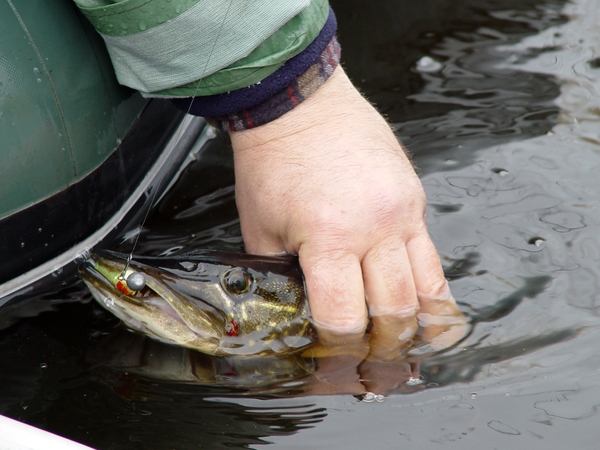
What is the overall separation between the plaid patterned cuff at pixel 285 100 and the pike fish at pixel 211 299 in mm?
430

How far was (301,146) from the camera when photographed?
2.10 m

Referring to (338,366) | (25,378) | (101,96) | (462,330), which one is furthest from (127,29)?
(462,330)

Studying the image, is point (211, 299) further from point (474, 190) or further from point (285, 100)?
point (474, 190)

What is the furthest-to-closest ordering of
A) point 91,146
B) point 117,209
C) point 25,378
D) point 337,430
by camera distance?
point 117,209 < point 91,146 < point 25,378 < point 337,430

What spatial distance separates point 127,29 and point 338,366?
118cm

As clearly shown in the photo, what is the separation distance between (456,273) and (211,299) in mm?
924

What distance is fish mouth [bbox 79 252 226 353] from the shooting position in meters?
1.95

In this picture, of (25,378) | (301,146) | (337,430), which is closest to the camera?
(337,430)

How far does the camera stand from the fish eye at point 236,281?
6.51 ft

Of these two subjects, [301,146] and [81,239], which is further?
[81,239]

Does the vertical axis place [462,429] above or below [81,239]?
below

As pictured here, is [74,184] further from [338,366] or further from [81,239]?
[338,366]

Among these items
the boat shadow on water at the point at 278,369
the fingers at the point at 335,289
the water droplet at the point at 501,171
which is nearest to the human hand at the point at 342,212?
the fingers at the point at 335,289

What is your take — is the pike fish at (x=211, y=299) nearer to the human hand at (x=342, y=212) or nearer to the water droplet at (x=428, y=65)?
the human hand at (x=342, y=212)
